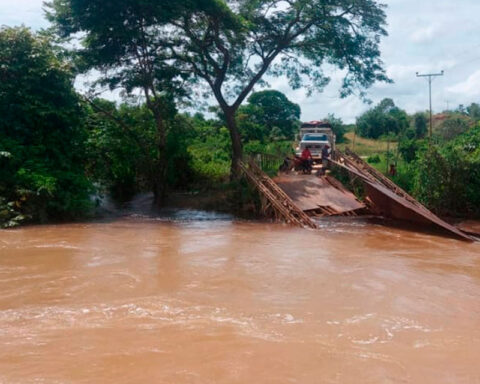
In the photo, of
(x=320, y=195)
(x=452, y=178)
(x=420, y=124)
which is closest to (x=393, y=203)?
(x=452, y=178)

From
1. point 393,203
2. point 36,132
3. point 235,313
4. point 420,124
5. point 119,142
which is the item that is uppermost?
point 420,124

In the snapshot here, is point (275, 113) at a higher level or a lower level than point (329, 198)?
higher

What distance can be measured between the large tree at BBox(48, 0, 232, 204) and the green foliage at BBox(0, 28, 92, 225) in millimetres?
1670

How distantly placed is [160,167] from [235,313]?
12158mm

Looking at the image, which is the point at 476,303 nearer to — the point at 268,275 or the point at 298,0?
the point at 268,275

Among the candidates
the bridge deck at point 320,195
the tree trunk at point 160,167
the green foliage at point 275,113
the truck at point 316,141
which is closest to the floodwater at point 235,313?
the bridge deck at point 320,195

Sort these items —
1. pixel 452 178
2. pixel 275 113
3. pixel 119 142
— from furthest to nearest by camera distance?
pixel 275 113 → pixel 119 142 → pixel 452 178

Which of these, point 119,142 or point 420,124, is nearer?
point 119,142

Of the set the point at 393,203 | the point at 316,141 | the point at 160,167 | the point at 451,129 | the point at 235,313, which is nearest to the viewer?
the point at 235,313

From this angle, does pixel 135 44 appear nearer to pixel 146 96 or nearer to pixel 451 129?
pixel 146 96

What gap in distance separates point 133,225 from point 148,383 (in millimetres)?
8736

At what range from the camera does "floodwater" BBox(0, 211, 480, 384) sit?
3801 millimetres

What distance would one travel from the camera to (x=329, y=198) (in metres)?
14.1

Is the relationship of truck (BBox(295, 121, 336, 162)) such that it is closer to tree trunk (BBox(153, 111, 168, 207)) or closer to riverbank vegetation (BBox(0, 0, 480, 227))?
riverbank vegetation (BBox(0, 0, 480, 227))
